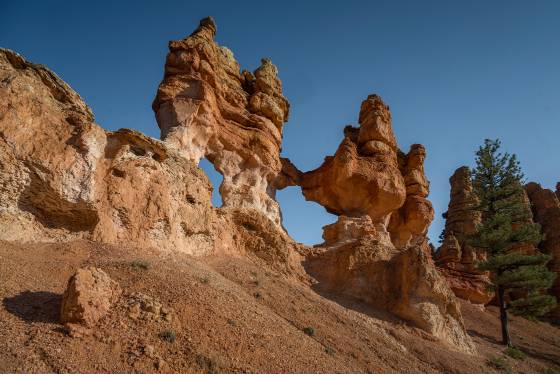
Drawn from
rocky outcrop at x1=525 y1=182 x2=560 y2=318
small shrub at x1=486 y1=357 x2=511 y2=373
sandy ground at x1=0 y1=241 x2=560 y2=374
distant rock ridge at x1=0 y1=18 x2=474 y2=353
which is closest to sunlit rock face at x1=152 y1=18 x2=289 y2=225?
distant rock ridge at x1=0 y1=18 x2=474 y2=353

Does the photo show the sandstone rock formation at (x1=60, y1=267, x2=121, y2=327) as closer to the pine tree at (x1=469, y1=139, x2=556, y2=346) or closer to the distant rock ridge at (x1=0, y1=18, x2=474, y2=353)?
the distant rock ridge at (x1=0, y1=18, x2=474, y2=353)

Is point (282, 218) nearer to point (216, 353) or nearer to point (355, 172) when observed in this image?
point (355, 172)

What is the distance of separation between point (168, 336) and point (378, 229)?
20604mm

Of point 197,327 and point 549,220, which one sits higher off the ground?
point 549,220

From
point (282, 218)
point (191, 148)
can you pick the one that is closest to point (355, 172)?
point (282, 218)

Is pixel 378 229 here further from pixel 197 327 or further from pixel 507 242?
pixel 197 327

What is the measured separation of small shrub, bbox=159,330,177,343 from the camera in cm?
803

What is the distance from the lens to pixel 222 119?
22.9 metres

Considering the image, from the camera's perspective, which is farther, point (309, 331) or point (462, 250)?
point (462, 250)

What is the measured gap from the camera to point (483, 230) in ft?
81.9

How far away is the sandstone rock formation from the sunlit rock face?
1143cm

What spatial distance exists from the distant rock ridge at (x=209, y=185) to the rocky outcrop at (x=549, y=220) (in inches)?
769

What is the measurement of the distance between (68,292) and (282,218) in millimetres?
16248

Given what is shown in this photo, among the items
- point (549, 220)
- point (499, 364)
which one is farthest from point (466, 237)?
point (549, 220)
